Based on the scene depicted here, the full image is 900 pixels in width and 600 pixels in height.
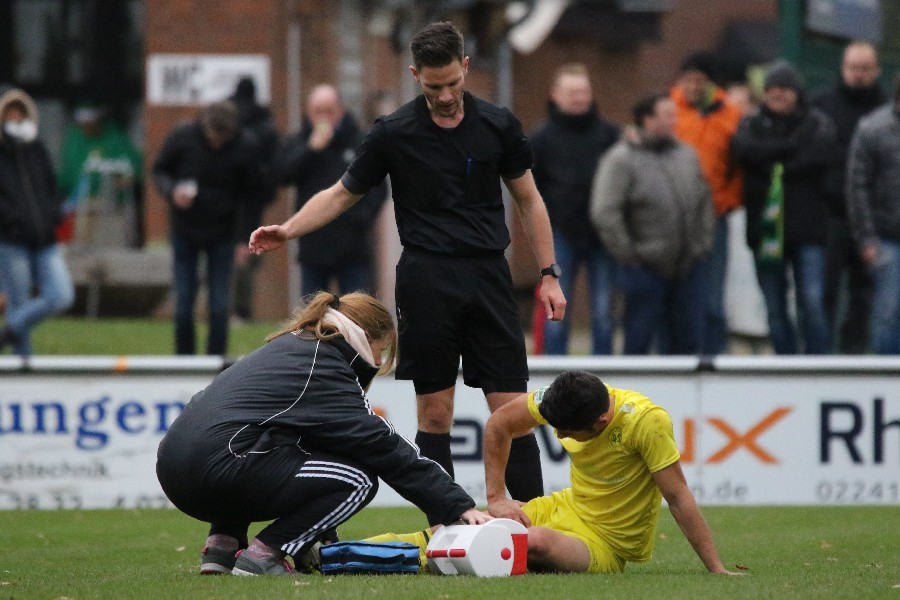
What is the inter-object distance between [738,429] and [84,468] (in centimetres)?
367

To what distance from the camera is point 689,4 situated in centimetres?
3303

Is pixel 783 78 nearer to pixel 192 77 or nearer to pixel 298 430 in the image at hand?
pixel 298 430

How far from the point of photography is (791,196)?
11750 mm

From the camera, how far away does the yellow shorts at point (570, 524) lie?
6.87 m

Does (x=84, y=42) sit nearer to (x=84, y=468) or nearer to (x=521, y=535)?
(x=84, y=468)

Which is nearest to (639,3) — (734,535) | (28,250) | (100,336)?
(100,336)

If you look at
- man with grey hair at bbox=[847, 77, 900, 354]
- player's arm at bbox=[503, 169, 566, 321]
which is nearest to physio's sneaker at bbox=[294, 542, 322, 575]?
player's arm at bbox=[503, 169, 566, 321]

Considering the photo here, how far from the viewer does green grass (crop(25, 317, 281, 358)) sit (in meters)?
14.1

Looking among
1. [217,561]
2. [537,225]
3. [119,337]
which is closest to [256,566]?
[217,561]

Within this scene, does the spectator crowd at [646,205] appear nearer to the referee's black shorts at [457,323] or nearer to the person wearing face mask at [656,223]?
the person wearing face mask at [656,223]

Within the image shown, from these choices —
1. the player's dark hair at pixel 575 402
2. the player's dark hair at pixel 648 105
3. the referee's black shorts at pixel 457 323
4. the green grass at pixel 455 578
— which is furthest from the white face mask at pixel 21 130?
the player's dark hair at pixel 575 402

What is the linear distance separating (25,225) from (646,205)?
4.33 metres

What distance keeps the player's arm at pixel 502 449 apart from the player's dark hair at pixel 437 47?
139 centimetres

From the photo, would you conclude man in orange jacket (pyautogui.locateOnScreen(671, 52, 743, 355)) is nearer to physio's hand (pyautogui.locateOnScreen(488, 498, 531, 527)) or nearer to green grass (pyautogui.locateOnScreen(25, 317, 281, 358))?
green grass (pyautogui.locateOnScreen(25, 317, 281, 358))
